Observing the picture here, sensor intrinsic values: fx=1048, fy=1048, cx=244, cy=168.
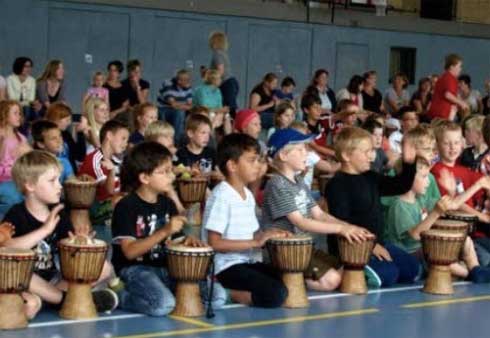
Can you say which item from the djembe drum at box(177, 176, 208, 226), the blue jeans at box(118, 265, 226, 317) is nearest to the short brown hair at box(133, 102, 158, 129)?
the djembe drum at box(177, 176, 208, 226)

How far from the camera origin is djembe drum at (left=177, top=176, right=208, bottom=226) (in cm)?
1091

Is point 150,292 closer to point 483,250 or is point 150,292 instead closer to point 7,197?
point 483,250

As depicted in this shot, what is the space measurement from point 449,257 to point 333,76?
1752 centimetres

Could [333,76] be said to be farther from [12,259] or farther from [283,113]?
[12,259]

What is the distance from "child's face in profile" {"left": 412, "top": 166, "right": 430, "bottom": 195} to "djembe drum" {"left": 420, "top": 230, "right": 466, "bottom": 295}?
0.62m

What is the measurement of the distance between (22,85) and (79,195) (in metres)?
6.96

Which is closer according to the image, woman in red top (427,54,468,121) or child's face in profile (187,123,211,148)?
child's face in profile (187,123,211,148)

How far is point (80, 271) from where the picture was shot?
670 centimetres

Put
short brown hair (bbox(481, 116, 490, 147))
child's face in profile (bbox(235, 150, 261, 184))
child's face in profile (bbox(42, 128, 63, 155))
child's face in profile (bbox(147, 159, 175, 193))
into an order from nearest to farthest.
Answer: child's face in profile (bbox(147, 159, 175, 193)) → child's face in profile (bbox(235, 150, 261, 184)) → short brown hair (bbox(481, 116, 490, 147)) → child's face in profile (bbox(42, 128, 63, 155))

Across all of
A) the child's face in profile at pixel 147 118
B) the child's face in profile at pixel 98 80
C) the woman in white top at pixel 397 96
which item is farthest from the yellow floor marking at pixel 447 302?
the woman in white top at pixel 397 96

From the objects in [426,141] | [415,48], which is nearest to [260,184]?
[426,141]

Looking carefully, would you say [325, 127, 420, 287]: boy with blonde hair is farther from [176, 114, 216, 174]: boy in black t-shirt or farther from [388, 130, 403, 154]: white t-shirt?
[388, 130, 403, 154]: white t-shirt

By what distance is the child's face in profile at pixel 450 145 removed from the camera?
29.8 ft

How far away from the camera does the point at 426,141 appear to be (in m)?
8.82
